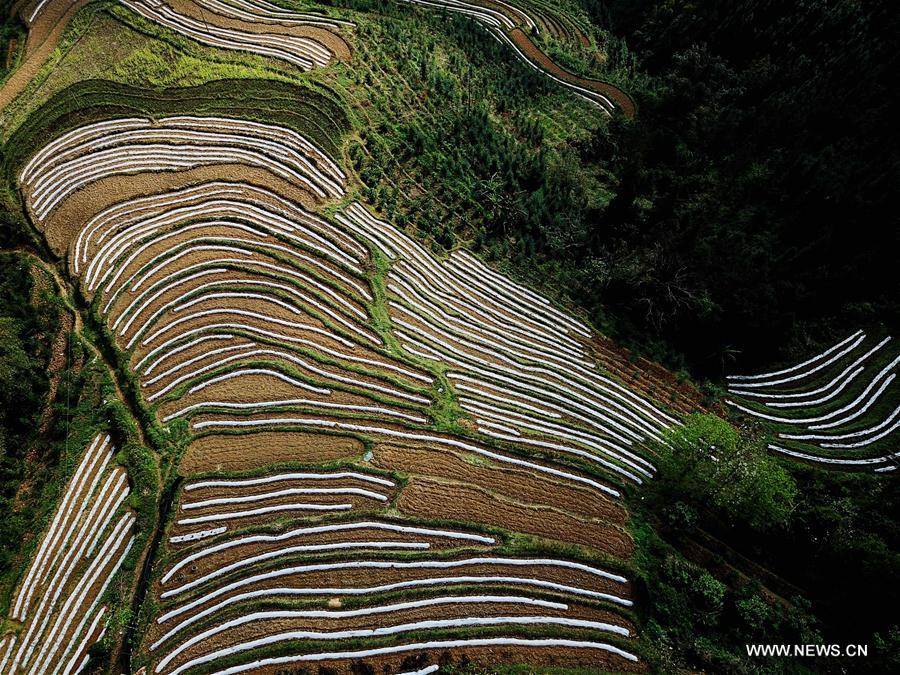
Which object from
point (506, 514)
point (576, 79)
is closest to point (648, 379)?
point (506, 514)

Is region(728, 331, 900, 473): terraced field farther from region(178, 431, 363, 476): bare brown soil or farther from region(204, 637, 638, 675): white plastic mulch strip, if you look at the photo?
region(178, 431, 363, 476): bare brown soil

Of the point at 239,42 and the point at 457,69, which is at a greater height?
the point at 457,69

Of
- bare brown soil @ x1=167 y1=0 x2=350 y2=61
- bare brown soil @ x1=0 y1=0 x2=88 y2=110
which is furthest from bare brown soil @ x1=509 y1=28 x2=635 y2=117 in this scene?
bare brown soil @ x1=0 y1=0 x2=88 y2=110

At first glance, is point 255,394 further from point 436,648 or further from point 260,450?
point 436,648

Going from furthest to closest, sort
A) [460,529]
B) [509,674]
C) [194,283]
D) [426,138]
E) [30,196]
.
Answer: [426,138] < [30,196] < [194,283] < [460,529] < [509,674]

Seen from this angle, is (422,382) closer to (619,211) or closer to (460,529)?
(460,529)

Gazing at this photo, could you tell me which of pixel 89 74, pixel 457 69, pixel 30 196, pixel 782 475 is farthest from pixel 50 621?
pixel 457 69

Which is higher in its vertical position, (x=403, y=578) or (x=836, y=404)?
(x=836, y=404)
